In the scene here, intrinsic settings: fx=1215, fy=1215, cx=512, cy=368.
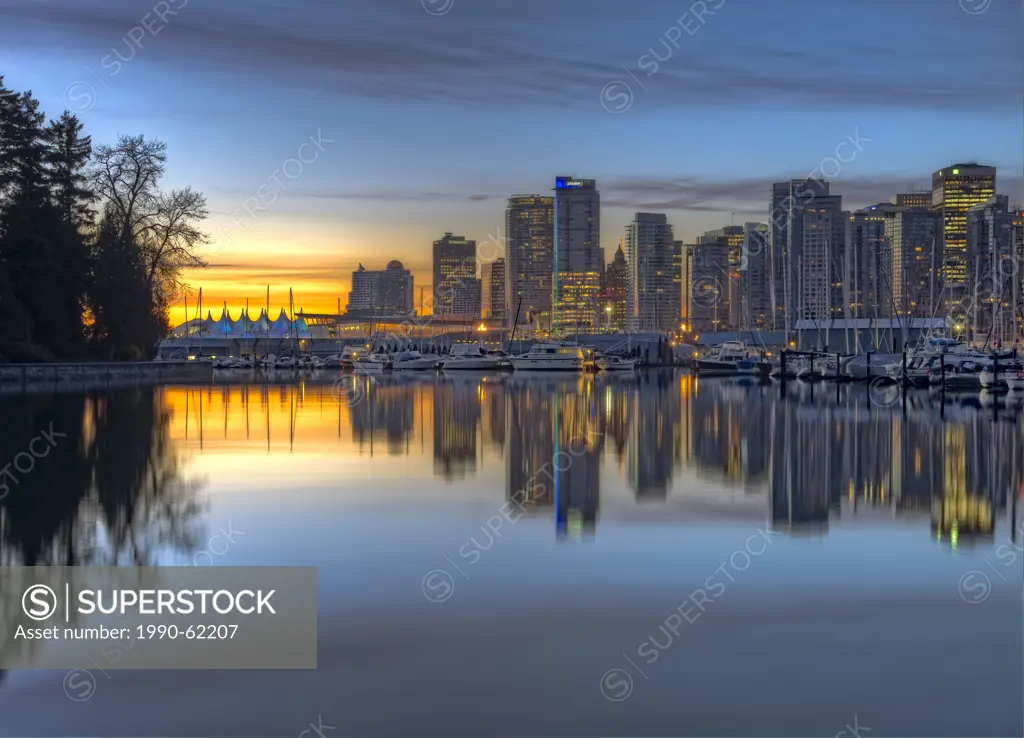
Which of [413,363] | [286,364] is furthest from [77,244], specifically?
[286,364]

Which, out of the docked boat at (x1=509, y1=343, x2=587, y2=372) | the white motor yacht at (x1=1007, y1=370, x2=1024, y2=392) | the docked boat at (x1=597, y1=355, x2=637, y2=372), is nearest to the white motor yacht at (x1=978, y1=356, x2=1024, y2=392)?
the white motor yacht at (x1=1007, y1=370, x2=1024, y2=392)

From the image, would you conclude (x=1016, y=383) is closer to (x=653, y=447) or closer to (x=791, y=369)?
(x=653, y=447)

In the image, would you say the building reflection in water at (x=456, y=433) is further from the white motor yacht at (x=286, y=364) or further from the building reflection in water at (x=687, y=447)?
the white motor yacht at (x=286, y=364)

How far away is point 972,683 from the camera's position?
9.52 m

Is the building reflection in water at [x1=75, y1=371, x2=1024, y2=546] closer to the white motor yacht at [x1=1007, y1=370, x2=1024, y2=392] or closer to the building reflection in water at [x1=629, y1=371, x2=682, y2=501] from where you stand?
the building reflection in water at [x1=629, y1=371, x2=682, y2=501]

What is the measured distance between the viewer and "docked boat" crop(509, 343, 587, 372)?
106125 millimetres

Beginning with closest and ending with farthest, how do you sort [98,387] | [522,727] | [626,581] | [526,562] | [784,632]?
[522,727] < [784,632] < [626,581] < [526,562] < [98,387]

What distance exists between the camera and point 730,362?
105 meters

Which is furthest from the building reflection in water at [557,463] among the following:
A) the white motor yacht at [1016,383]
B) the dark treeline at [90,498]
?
the white motor yacht at [1016,383]

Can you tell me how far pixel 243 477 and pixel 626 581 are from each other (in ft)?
36.8

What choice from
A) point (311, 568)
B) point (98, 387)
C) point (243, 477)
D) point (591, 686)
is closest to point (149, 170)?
point (98, 387)

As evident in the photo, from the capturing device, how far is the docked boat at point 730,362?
329 ft

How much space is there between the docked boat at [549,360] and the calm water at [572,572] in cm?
7465

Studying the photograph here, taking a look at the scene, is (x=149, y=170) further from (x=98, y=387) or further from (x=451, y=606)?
(x=451, y=606)
